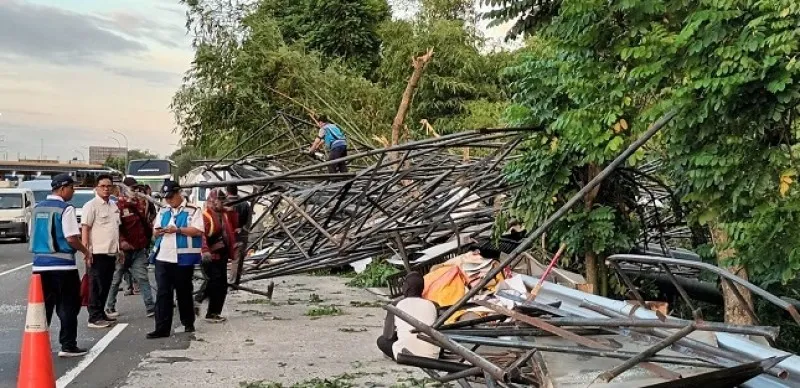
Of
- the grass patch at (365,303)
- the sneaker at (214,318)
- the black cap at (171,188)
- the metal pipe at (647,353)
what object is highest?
the black cap at (171,188)

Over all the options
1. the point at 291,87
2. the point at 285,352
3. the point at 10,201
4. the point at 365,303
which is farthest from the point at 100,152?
the point at 285,352

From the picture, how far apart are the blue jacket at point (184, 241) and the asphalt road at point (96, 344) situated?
92cm

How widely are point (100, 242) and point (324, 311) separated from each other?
320 cm

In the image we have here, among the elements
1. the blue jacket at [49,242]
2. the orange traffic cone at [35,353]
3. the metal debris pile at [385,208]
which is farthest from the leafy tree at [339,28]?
the orange traffic cone at [35,353]

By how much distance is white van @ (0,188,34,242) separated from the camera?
26.5m

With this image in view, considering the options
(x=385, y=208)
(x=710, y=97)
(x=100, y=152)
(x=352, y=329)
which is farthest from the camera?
(x=100, y=152)

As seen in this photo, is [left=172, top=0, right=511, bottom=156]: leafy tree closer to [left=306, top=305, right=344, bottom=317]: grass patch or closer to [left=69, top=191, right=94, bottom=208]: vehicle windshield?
[left=69, top=191, right=94, bottom=208]: vehicle windshield

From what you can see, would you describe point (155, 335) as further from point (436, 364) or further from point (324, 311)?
point (436, 364)

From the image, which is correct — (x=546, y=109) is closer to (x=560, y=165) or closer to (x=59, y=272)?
(x=560, y=165)

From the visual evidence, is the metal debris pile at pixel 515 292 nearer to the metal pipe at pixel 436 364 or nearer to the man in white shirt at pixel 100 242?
the metal pipe at pixel 436 364

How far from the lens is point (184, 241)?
9578 mm

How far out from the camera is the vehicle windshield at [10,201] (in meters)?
26.9

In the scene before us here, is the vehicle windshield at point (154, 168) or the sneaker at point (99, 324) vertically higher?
the vehicle windshield at point (154, 168)

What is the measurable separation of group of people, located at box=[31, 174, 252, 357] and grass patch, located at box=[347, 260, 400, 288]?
8.93ft
